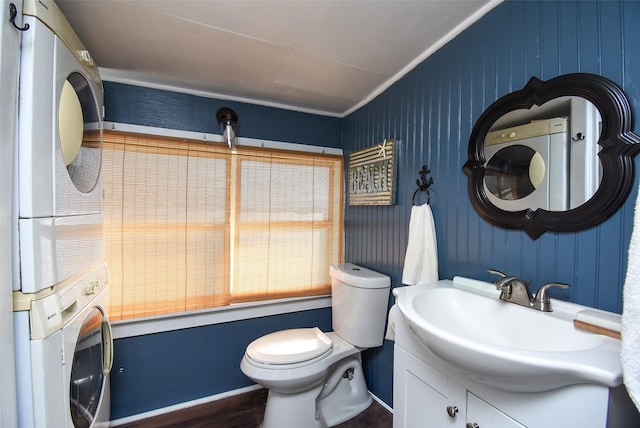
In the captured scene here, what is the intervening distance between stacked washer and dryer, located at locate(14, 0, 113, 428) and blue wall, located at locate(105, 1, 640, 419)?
0.72 m

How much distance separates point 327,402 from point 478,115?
1.80 m

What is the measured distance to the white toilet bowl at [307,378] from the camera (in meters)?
1.47

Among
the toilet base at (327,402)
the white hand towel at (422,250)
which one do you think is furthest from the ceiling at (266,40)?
the toilet base at (327,402)

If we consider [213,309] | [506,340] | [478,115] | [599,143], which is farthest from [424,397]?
[213,309]

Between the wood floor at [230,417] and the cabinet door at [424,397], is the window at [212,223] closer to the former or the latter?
the wood floor at [230,417]

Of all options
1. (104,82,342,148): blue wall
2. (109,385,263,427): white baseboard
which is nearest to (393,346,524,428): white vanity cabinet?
(109,385,263,427): white baseboard

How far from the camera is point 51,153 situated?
84cm

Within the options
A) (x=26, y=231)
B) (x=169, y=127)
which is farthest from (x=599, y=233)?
(x=169, y=127)

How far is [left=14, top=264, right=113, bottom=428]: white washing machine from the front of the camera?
759 millimetres

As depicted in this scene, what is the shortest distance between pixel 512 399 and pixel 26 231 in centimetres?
138

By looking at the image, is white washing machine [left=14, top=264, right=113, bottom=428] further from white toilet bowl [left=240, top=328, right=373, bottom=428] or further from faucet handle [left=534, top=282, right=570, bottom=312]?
faucet handle [left=534, top=282, right=570, bottom=312]

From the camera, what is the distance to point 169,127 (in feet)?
6.06

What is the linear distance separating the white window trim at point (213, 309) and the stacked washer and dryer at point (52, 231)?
2.02 feet

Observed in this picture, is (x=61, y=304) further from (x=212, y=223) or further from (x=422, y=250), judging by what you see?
(x=422, y=250)
